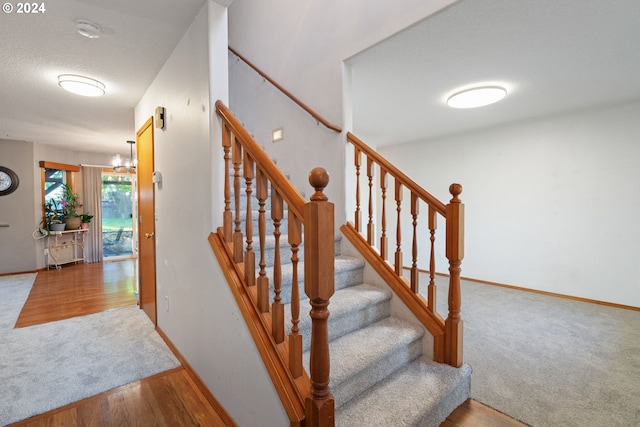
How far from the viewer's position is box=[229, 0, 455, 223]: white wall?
2.24 metres

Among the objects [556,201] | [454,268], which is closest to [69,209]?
[454,268]

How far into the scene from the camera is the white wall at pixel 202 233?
4.60 ft

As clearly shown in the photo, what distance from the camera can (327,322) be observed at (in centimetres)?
129

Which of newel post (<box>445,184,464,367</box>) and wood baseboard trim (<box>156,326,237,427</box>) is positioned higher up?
newel post (<box>445,184,464,367</box>)

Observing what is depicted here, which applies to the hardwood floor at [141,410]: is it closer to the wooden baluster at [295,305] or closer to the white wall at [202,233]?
the white wall at [202,233]

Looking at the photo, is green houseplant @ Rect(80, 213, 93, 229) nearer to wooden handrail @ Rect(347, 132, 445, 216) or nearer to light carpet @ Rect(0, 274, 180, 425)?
light carpet @ Rect(0, 274, 180, 425)

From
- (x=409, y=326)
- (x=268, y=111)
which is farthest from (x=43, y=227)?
(x=409, y=326)

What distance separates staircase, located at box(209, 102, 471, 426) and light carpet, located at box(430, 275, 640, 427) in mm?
395

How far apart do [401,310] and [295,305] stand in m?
1.10

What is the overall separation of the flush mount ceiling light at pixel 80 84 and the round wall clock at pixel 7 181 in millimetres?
4031

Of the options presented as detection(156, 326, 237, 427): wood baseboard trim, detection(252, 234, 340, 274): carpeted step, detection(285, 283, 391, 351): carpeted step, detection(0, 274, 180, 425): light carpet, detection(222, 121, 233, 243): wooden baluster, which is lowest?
detection(0, 274, 180, 425): light carpet

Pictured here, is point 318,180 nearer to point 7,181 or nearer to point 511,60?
point 511,60

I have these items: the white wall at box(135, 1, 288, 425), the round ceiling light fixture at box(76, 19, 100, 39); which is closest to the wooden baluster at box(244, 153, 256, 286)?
the white wall at box(135, 1, 288, 425)

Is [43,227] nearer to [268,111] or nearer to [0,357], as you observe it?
[0,357]
